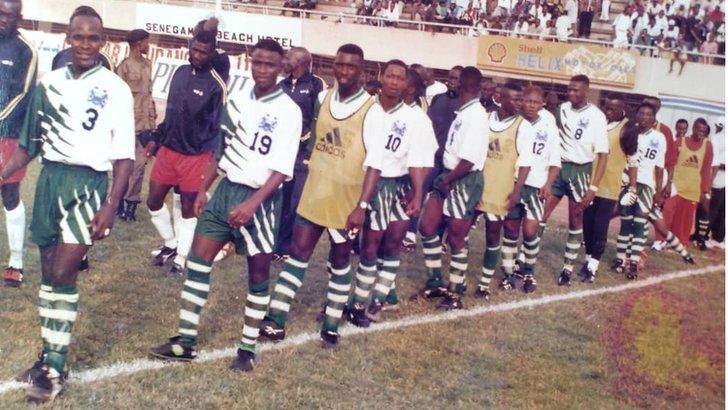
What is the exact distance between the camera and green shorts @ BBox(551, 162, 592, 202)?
21.6 feet

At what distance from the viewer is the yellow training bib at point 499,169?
5.65 m

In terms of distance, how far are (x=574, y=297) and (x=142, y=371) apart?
148 inches

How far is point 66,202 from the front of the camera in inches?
133

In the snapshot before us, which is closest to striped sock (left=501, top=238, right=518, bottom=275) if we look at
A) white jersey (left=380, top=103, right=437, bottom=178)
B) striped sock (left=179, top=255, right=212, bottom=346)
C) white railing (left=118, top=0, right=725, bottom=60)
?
white railing (left=118, top=0, right=725, bottom=60)

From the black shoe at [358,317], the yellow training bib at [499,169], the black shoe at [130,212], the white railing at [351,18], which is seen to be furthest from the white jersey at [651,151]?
the black shoe at [130,212]

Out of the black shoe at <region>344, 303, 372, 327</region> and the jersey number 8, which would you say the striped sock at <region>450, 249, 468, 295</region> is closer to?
the black shoe at <region>344, 303, 372, 327</region>

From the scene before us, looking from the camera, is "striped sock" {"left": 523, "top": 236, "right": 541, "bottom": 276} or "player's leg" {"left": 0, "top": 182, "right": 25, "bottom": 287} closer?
"player's leg" {"left": 0, "top": 182, "right": 25, "bottom": 287}

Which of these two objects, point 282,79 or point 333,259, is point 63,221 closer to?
point 333,259

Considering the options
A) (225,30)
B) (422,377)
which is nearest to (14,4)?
(422,377)

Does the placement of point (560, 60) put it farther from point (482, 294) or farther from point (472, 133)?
point (482, 294)

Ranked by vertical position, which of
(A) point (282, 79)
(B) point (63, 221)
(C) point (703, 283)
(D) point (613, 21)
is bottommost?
(C) point (703, 283)

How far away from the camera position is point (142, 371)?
3842 mm

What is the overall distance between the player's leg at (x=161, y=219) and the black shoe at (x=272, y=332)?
158 cm

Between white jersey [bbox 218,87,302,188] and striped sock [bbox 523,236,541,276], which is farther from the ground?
white jersey [bbox 218,87,302,188]
